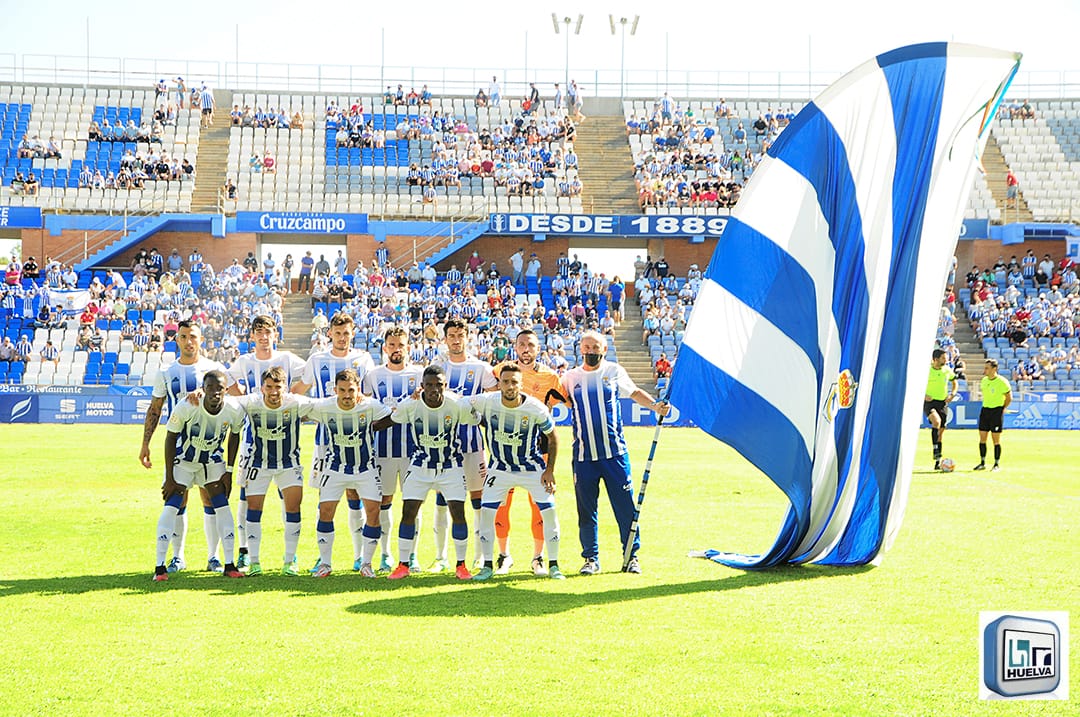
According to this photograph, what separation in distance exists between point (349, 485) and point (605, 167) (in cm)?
3854

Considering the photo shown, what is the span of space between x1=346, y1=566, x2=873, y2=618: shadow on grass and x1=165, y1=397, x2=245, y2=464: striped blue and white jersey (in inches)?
79.9

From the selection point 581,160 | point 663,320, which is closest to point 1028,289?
point 663,320

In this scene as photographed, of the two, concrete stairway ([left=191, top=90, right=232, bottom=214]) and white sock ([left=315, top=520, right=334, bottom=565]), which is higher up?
concrete stairway ([left=191, top=90, right=232, bottom=214])

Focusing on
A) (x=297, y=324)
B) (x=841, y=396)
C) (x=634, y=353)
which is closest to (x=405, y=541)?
(x=841, y=396)

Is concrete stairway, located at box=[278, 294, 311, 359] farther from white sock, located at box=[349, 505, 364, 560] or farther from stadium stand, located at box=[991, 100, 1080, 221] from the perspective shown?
stadium stand, located at box=[991, 100, 1080, 221]

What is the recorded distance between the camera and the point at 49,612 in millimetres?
7859

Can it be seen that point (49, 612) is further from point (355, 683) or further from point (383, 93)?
point (383, 93)

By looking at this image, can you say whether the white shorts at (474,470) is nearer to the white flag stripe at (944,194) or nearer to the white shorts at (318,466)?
the white shorts at (318,466)

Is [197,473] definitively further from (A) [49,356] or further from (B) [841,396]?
Answer: (A) [49,356]

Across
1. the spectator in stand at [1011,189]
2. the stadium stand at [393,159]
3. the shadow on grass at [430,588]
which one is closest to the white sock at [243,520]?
the shadow on grass at [430,588]

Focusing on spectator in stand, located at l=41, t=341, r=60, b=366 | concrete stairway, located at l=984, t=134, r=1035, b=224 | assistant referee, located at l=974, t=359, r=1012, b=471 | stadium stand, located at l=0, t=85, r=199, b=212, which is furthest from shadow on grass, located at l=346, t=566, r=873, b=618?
concrete stairway, located at l=984, t=134, r=1035, b=224

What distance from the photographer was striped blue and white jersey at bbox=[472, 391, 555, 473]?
9234 mm

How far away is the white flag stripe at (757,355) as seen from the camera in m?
9.26

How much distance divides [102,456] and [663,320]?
21068 mm
